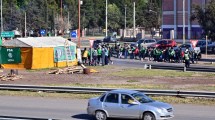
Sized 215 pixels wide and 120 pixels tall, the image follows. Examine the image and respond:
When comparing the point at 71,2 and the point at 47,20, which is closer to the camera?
the point at 47,20

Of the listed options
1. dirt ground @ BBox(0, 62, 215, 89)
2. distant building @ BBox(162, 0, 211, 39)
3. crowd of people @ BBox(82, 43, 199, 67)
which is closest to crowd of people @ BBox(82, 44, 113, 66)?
crowd of people @ BBox(82, 43, 199, 67)

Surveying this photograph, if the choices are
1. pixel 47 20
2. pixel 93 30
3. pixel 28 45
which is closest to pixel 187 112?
pixel 28 45

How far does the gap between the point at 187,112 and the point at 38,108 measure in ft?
20.6

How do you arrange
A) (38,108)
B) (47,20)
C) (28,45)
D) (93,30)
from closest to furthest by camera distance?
(38,108) < (28,45) < (47,20) < (93,30)

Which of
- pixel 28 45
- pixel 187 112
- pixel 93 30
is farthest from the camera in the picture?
pixel 93 30

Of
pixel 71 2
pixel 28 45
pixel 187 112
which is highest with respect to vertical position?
pixel 71 2

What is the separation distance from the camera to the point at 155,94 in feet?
86.0

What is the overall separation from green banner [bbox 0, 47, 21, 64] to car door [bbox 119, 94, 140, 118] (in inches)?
1005

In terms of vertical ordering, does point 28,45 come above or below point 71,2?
below

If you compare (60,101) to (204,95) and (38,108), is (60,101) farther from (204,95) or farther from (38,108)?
(204,95)

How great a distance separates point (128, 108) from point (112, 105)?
614 mm

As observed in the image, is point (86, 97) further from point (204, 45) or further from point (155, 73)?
point (204, 45)

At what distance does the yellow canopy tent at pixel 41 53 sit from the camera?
4359cm

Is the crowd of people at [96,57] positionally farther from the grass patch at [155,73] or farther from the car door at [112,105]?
the car door at [112,105]
